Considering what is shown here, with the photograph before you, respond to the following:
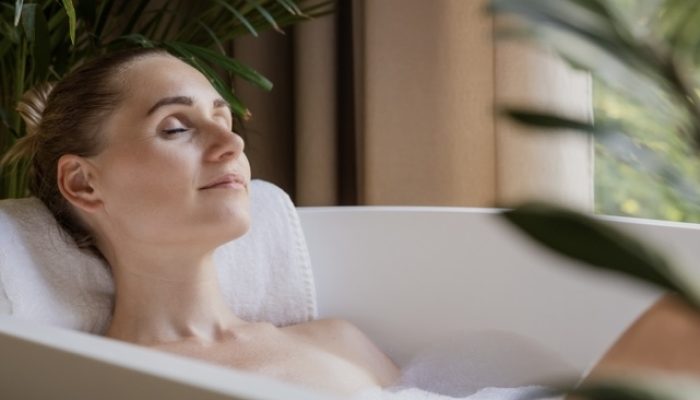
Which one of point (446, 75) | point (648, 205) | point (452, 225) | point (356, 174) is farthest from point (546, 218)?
point (648, 205)

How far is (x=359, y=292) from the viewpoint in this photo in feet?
6.14

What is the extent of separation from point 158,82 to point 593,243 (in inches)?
49.6

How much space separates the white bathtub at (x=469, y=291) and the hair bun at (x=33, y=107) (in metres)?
0.49

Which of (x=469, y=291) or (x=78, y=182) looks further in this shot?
(x=469, y=291)

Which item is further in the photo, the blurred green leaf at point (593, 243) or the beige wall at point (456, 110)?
the beige wall at point (456, 110)

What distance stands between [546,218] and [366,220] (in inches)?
60.2

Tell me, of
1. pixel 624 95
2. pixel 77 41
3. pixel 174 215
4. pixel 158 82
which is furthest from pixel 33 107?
pixel 624 95

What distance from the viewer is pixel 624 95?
396 mm

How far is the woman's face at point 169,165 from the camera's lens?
146 centimetres

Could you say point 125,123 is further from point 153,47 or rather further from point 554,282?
point 554,282

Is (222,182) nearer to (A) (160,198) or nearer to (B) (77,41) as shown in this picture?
(A) (160,198)

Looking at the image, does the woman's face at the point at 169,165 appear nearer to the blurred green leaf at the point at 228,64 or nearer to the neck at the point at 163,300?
the neck at the point at 163,300

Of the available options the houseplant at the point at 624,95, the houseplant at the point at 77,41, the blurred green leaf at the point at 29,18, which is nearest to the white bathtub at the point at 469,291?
the houseplant at the point at 77,41

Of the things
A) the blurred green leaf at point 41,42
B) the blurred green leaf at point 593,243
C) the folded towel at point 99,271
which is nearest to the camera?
the blurred green leaf at point 593,243
